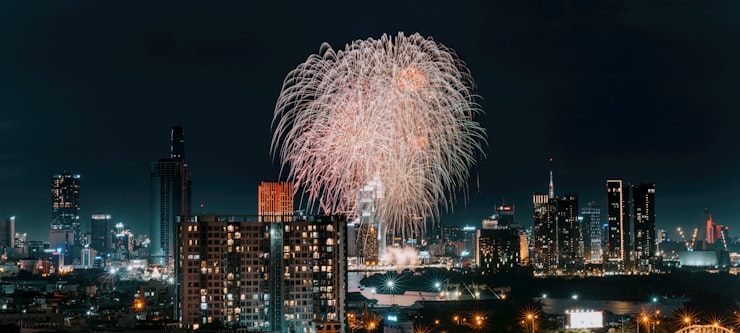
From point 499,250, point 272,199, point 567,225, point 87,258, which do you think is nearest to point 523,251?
point 499,250

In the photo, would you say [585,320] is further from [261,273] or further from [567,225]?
[567,225]

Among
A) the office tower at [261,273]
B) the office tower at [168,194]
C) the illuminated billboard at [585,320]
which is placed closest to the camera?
the office tower at [261,273]

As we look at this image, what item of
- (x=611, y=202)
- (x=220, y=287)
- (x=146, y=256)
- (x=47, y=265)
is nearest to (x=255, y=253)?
(x=220, y=287)

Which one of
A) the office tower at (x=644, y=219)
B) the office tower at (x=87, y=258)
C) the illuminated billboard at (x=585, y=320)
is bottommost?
the illuminated billboard at (x=585, y=320)

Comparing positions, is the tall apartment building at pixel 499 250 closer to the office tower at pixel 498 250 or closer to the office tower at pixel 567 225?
the office tower at pixel 498 250

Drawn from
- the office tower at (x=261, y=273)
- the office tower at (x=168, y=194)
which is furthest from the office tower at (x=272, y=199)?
the office tower at (x=168, y=194)

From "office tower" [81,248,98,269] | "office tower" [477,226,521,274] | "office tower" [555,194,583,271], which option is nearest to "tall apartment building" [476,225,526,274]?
"office tower" [477,226,521,274]
